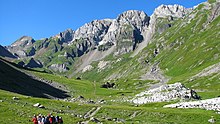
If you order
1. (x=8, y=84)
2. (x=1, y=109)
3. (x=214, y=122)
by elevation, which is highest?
(x=8, y=84)

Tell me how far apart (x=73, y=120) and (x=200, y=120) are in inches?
1142

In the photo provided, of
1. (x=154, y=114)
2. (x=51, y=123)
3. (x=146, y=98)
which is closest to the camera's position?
(x=51, y=123)

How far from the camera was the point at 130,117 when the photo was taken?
70.2m

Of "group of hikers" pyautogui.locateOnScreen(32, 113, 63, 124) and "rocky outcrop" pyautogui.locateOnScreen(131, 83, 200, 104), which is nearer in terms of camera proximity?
"group of hikers" pyautogui.locateOnScreen(32, 113, 63, 124)

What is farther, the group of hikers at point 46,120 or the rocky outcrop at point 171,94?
the rocky outcrop at point 171,94

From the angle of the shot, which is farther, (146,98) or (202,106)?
(146,98)

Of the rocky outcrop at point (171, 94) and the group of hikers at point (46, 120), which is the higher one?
the rocky outcrop at point (171, 94)

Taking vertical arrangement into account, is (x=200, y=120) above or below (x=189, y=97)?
below

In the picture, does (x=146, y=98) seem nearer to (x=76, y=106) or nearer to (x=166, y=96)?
(x=166, y=96)

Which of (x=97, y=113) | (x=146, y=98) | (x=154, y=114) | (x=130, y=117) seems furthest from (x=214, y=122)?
(x=146, y=98)

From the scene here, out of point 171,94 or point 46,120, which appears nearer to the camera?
point 46,120

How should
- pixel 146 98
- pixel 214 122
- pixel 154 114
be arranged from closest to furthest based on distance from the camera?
pixel 214 122 < pixel 154 114 < pixel 146 98

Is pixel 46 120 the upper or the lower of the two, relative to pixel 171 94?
lower

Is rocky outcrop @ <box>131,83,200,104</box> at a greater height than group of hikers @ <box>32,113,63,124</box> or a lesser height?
greater
